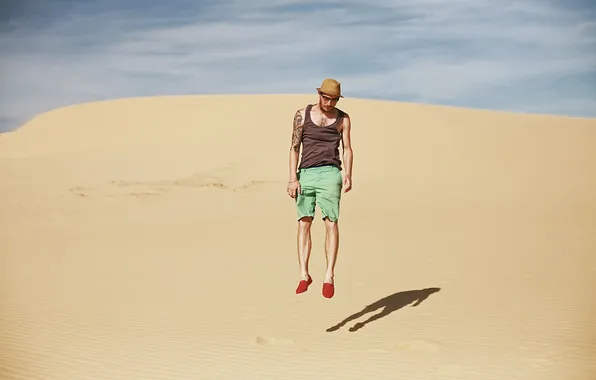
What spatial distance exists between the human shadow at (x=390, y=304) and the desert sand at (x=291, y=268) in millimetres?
26

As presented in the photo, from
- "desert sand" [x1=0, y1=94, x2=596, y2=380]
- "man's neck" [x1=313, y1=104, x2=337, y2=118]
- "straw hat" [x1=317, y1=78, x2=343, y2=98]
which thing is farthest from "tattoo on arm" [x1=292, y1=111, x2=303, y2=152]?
"desert sand" [x1=0, y1=94, x2=596, y2=380]

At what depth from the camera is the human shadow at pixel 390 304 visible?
26.5 ft

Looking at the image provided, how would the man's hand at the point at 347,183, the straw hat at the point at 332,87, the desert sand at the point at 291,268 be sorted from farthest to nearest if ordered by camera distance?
the man's hand at the point at 347,183 → the straw hat at the point at 332,87 → the desert sand at the point at 291,268

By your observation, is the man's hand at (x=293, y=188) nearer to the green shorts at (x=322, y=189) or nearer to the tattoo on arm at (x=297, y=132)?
the green shorts at (x=322, y=189)

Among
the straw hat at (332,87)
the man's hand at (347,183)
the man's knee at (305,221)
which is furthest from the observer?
the man's knee at (305,221)

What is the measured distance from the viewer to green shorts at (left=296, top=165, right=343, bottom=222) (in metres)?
7.58

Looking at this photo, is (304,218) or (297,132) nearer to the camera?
(297,132)

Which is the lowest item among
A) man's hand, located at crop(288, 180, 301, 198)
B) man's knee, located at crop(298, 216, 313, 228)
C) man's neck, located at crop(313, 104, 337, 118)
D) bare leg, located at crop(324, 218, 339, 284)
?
bare leg, located at crop(324, 218, 339, 284)

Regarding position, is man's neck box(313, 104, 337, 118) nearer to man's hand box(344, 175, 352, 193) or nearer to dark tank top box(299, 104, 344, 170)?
dark tank top box(299, 104, 344, 170)

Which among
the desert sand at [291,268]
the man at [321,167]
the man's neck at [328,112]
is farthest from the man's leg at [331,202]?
the desert sand at [291,268]

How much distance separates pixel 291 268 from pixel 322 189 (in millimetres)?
4813

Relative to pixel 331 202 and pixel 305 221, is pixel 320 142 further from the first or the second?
pixel 305 221

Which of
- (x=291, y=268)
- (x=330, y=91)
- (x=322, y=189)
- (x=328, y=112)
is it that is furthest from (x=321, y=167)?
(x=291, y=268)

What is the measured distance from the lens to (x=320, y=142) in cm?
754
